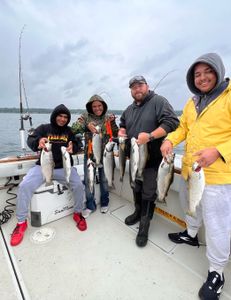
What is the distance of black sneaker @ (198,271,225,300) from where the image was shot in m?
1.81

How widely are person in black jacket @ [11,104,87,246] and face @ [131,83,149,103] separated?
1.15 meters

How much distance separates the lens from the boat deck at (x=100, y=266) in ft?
6.23

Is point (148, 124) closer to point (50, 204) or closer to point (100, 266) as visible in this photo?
point (100, 266)

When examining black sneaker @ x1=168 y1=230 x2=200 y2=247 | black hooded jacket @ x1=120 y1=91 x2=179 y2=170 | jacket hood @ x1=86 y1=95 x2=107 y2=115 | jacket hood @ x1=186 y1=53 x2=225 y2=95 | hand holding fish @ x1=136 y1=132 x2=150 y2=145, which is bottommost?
black sneaker @ x1=168 y1=230 x2=200 y2=247

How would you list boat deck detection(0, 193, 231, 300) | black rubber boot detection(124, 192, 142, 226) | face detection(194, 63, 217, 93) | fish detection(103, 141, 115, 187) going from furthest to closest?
black rubber boot detection(124, 192, 142, 226) < fish detection(103, 141, 115, 187) < boat deck detection(0, 193, 231, 300) < face detection(194, 63, 217, 93)

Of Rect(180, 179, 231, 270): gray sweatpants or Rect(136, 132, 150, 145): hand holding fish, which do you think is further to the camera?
Rect(136, 132, 150, 145): hand holding fish

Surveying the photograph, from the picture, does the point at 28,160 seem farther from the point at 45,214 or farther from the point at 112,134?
the point at 112,134

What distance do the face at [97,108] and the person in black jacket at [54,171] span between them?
0.41m

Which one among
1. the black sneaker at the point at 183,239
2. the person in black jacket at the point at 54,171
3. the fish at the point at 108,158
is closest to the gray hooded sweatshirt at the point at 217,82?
the fish at the point at 108,158

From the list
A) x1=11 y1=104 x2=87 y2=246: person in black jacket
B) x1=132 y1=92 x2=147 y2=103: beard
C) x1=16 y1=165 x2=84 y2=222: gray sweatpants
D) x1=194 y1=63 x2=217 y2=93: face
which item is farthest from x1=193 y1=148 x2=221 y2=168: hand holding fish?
x1=16 y1=165 x2=84 y2=222: gray sweatpants

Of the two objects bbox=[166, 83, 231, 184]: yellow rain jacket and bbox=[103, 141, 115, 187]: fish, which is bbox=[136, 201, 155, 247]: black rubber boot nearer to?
bbox=[103, 141, 115, 187]: fish

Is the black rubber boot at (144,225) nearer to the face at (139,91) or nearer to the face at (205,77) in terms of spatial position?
the face at (139,91)

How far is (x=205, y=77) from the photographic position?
181cm

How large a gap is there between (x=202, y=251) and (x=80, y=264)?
1.49m
